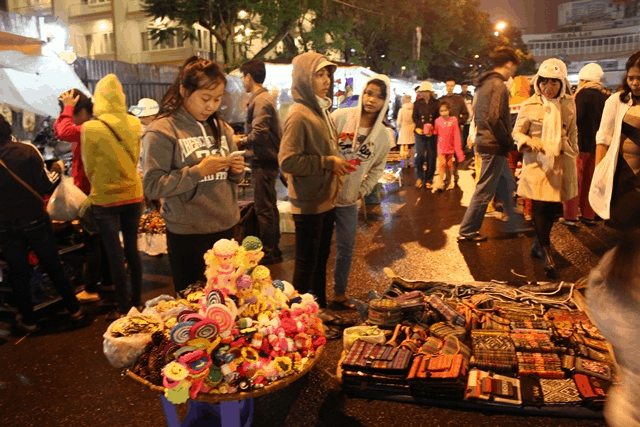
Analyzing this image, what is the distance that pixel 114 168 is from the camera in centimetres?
410

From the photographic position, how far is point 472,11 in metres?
38.9

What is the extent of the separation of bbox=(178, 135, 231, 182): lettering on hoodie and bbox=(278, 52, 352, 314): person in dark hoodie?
51cm

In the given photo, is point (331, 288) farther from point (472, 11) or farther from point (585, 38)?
point (585, 38)

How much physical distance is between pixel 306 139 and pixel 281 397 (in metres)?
1.79

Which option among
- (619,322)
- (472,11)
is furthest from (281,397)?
(472,11)

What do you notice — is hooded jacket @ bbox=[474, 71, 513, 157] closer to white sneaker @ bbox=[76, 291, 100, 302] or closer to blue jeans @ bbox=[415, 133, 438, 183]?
blue jeans @ bbox=[415, 133, 438, 183]

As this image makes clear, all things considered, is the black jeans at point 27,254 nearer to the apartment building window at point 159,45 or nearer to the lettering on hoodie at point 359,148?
the lettering on hoodie at point 359,148

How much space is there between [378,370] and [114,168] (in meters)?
2.58

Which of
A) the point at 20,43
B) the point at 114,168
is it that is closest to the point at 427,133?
the point at 20,43

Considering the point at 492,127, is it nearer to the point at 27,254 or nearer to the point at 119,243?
the point at 119,243

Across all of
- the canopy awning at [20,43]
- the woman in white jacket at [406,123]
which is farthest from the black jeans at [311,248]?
the woman in white jacket at [406,123]

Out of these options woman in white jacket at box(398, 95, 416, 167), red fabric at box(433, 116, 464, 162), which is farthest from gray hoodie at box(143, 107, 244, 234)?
woman in white jacket at box(398, 95, 416, 167)

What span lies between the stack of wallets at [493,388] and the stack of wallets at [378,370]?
0.40 metres

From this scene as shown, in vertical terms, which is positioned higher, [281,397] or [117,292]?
[117,292]
